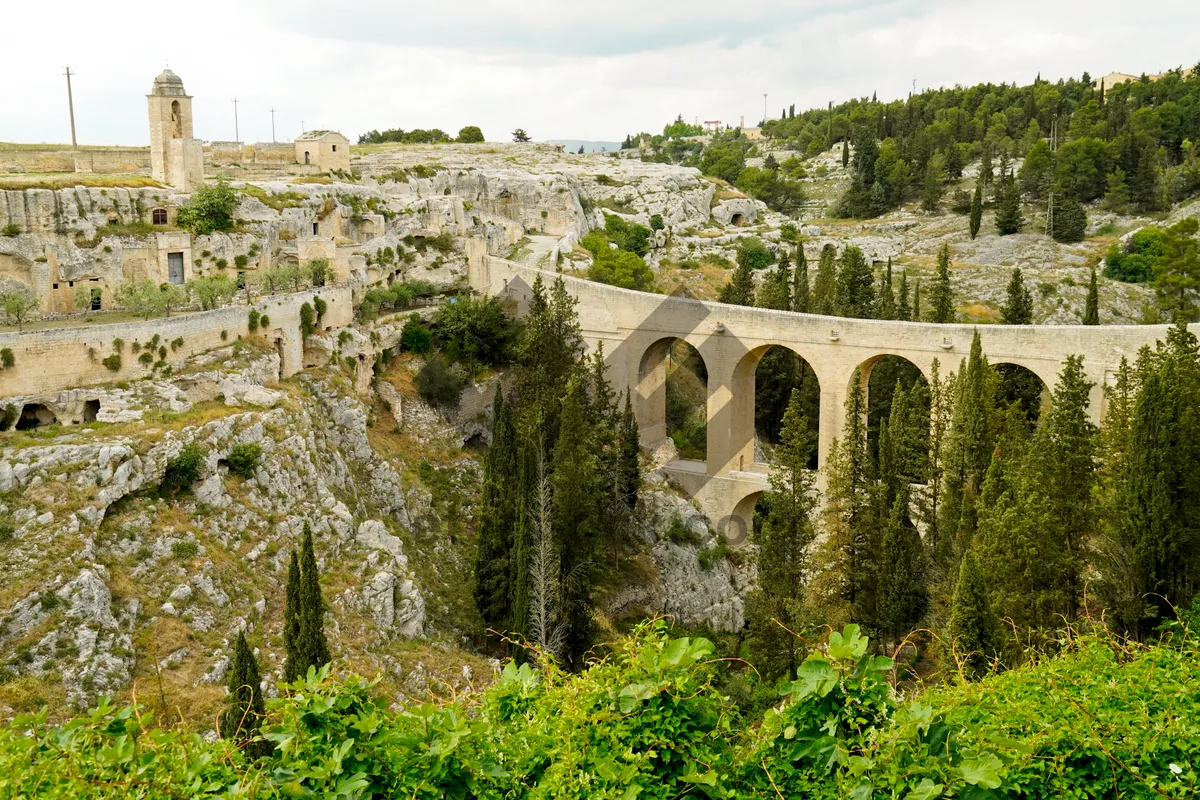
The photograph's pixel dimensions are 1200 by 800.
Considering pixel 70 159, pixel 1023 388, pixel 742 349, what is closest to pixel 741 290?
pixel 742 349

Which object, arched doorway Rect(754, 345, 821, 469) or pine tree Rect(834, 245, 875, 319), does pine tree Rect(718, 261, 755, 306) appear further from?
arched doorway Rect(754, 345, 821, 469)

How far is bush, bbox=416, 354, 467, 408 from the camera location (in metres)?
35.7

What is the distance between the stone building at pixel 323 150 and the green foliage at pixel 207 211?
394 inches

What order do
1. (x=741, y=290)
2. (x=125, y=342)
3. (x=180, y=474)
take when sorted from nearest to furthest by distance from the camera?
(x=180, y=474) < (x=125, y=342) < (x=741, y=290)

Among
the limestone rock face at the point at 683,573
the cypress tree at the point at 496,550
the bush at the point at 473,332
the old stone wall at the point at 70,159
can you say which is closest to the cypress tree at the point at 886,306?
the limestone rock face at the point at 683,573

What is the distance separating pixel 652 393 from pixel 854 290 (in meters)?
11.4

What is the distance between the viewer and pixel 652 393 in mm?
38406

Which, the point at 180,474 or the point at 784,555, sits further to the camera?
the point at 784,555

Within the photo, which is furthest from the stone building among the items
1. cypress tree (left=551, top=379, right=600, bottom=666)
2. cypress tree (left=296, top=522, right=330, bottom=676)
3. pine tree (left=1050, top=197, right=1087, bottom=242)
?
pine tree (left=1050, top=197, right=1087, bottom=242)

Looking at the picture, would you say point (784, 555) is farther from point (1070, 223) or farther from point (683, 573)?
point (1070, 223)

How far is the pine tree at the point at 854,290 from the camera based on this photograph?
137 feet

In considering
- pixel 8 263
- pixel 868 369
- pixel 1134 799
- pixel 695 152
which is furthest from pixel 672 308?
pixel 695 152

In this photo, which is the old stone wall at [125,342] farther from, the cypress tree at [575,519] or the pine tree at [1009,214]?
the pine tree at [1009,214]

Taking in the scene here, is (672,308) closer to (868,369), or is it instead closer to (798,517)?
(868,369)
